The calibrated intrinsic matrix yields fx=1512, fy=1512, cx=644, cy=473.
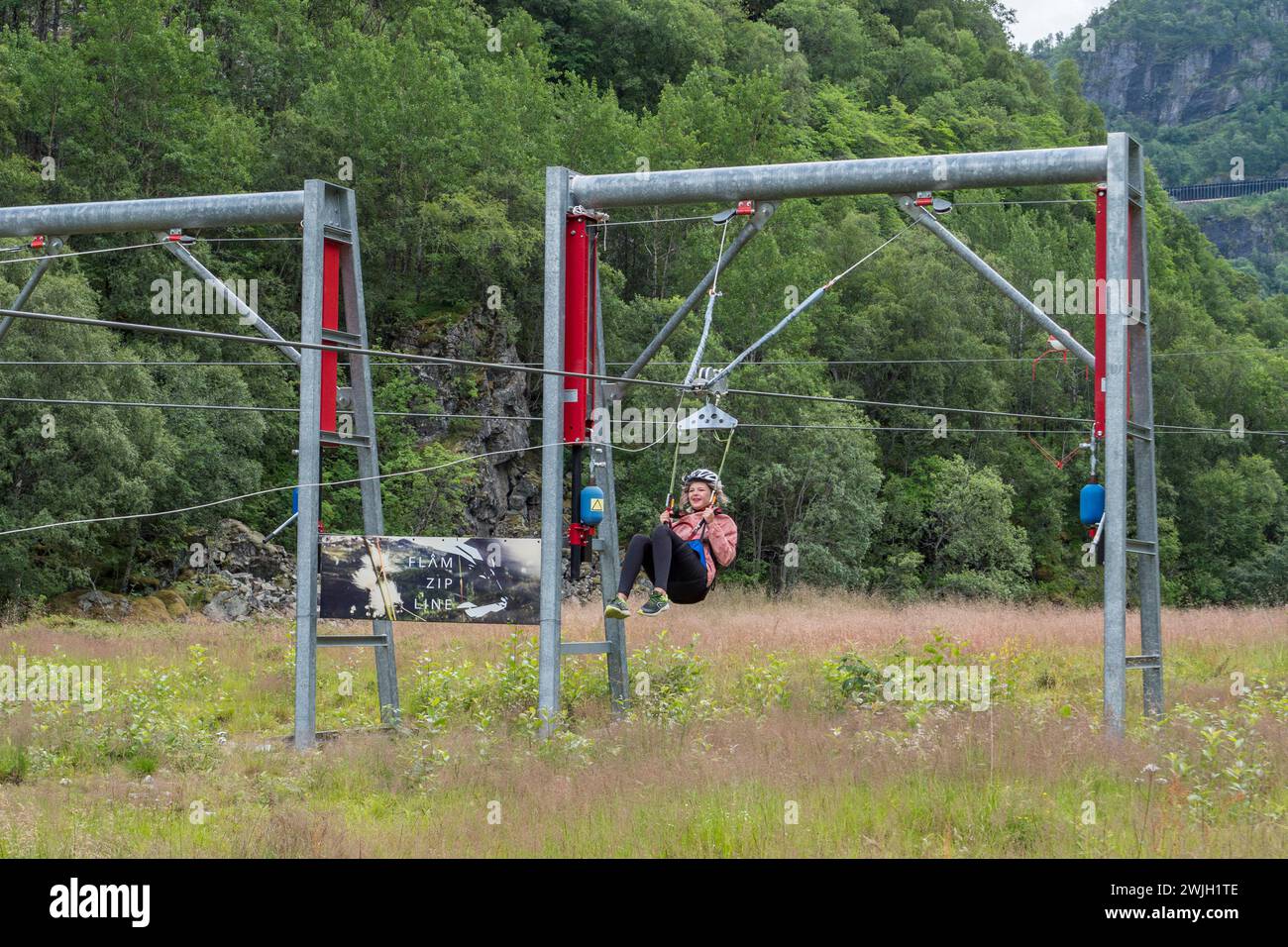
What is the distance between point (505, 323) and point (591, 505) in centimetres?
3294

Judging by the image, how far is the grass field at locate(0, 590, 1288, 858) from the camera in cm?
1083

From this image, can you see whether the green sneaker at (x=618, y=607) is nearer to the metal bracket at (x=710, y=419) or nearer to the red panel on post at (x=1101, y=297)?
the metal bracket at (x=710, y=419)

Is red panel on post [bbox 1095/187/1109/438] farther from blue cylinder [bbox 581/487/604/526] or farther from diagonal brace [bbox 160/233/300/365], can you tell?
diagonal brace [bbox 160/233/300/365]

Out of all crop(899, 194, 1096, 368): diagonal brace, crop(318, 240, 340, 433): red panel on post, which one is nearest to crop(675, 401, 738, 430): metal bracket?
crop(899, 194, 1096, 368): diagonal brace

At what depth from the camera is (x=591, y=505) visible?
16234mm

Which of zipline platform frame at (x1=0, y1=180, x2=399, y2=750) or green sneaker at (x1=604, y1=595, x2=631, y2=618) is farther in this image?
zipline platform frame at (x1=0, y1=180, x2=399, y2=750)

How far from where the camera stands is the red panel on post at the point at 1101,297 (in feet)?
47.8

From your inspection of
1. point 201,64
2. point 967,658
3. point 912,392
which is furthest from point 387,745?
point 912,392

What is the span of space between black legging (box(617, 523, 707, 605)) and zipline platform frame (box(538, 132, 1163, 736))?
201 centimetres

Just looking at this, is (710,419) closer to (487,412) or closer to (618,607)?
(618,607)

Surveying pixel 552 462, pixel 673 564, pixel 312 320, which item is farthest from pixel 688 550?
pixel 312 320

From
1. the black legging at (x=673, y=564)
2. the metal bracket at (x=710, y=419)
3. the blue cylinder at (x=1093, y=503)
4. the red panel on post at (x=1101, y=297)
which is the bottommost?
the black legging at (x=673, y=564)

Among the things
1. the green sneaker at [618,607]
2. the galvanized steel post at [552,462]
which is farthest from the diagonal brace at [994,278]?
the green sneaker at [618,607]

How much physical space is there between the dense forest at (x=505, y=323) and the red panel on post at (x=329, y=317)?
1247 centimetres
